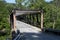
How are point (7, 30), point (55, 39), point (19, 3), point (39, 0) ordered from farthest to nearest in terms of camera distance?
point (19, 3) → point (39, 0) → point (7, 30) → point (55, 39)

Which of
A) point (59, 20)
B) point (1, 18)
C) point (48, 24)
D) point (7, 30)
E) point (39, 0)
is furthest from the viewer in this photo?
point (39, 0)

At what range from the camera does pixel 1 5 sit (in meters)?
56.6

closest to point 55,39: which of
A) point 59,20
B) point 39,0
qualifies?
point 59,20

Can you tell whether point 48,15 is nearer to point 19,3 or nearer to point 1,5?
point 1,5

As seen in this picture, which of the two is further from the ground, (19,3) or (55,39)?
(19,3)

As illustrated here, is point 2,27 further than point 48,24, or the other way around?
point 2,27

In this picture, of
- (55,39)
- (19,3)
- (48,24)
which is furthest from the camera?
(19,3)

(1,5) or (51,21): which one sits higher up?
(1,5)

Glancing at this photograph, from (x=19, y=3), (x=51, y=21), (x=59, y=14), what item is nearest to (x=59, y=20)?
(x=59, y=14)

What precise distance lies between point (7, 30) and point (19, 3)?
1347 inches

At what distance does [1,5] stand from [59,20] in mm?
21540

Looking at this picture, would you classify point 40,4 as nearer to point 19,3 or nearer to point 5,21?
point 5,21

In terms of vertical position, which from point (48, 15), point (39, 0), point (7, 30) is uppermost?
point (39, 0)

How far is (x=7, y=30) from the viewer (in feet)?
166
